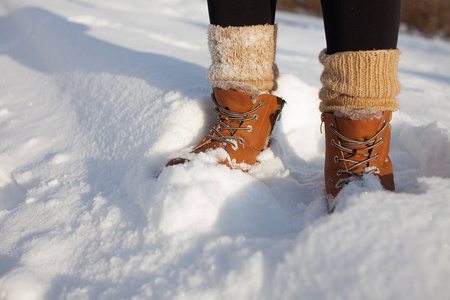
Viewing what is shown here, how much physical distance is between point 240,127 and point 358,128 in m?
0.29

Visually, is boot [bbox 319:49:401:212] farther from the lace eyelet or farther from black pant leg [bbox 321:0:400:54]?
the lace eyelet

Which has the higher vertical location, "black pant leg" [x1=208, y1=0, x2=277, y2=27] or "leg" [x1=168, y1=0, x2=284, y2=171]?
"black pant leg" [x1=208, y1=0, x2=277, y2=27]

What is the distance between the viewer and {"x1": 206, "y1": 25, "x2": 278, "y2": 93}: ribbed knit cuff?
0.87 m

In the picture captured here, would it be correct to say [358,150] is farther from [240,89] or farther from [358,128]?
[240,89]

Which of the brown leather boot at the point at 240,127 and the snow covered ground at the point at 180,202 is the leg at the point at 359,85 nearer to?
the snow covered ground at the point at 180,202

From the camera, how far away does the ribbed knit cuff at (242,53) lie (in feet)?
2.84

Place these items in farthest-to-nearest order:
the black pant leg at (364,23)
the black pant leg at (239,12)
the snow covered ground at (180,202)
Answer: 1. the black pant leg at (239,12)
2. the black pant leg at (364,23)
3. the snow covered ground at (180,202)

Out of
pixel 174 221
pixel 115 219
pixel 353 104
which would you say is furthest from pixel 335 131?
pixel 115 219

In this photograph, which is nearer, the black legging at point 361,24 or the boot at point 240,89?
the black legging at point 361,24

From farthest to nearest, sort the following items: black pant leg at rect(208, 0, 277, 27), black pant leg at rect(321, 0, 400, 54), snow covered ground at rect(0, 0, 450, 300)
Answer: black pant leg at rect(208, 0, 277, 27) → black pant leg at rect(321, 0, 400, 54) → snow covered ground at rect(0, 0, 450, 300)

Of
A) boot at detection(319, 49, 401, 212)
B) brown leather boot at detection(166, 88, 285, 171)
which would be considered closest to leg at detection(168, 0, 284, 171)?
brown leather boot at detection(166, 88, 285, 171)

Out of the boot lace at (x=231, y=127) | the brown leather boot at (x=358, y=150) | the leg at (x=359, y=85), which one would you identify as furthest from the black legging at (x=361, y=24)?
the boot lace at (x=231, y=127)

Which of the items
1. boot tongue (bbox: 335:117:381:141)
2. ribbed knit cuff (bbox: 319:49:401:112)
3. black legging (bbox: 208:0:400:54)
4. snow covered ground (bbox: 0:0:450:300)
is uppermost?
black legging (bbox: 208:0:400:54)

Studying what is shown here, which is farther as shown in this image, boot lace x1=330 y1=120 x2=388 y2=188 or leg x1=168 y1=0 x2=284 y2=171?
leg x1=168 y1=0 x2=284 y2=171
